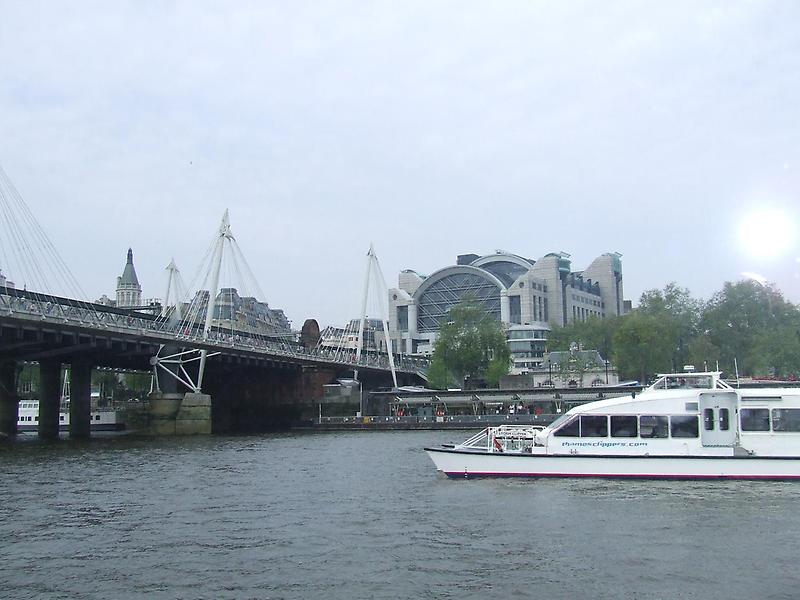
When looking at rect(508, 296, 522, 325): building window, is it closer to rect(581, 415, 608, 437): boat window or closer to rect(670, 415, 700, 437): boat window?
rect(581, 415, 608, 437): boat window

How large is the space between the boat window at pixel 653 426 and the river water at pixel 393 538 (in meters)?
2.38

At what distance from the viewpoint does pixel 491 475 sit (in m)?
33.4

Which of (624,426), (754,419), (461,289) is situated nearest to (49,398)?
(624,426)

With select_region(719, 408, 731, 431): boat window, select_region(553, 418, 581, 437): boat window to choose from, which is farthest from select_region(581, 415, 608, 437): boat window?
select_region(719, 408, 731, 431): boat window

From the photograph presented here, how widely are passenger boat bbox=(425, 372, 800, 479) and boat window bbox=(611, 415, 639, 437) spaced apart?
0.03 metres

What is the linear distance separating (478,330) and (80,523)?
323 ft

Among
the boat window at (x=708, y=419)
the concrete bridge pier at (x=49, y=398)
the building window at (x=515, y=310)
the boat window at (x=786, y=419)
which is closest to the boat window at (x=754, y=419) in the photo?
the boat window at (x=786, y=419)

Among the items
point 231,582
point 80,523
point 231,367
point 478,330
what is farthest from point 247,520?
point 478,330

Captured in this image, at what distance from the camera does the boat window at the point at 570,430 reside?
110 ft

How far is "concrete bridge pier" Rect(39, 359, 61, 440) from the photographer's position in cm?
8212

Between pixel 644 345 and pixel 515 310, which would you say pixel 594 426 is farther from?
pixel 515 310

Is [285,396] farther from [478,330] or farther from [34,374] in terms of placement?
[34,374]

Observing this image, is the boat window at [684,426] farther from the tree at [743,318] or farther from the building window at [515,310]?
the building window at [515,310]

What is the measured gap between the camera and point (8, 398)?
81.2 meters
